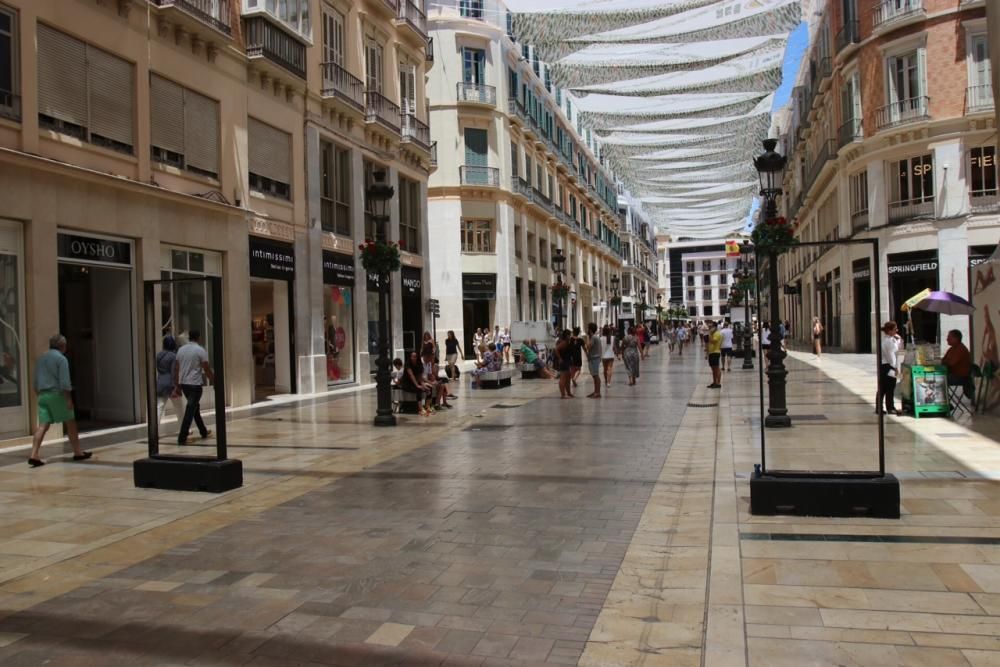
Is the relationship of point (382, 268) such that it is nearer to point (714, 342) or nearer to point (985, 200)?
point (714, 342)

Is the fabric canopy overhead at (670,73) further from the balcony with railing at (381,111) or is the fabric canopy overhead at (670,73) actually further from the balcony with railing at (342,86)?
the balcony with railing at (342,86)

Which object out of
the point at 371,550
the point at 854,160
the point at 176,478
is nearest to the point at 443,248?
the point at 854,160

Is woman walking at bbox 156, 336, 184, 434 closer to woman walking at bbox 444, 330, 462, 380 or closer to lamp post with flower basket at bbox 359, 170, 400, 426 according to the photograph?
lamp post with flower basket at bbox 359, 170, 400, 426

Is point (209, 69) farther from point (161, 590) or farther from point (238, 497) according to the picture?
point (161, 590)

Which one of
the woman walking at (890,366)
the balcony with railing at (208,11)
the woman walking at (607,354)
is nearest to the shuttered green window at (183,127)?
the balcony with railing at (208,11)

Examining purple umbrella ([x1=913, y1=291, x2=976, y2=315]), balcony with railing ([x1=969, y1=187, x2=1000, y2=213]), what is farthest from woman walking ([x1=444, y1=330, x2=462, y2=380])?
balcony with railing ([x1=969, y1=187, x2=1000, y2=213])

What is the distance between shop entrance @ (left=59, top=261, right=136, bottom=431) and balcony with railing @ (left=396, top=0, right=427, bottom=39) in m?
14.8

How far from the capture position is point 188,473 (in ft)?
26.2

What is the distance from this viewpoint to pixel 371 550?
18.9 ft

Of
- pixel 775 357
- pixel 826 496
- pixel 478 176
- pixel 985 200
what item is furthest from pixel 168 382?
pixel 985 200

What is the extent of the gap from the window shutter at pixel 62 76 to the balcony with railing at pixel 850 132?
1146 inches

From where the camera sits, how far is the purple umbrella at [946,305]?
13039mm

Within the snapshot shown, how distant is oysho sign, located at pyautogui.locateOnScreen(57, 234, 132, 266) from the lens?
1269 centimetres

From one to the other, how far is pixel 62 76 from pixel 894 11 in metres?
29.0
